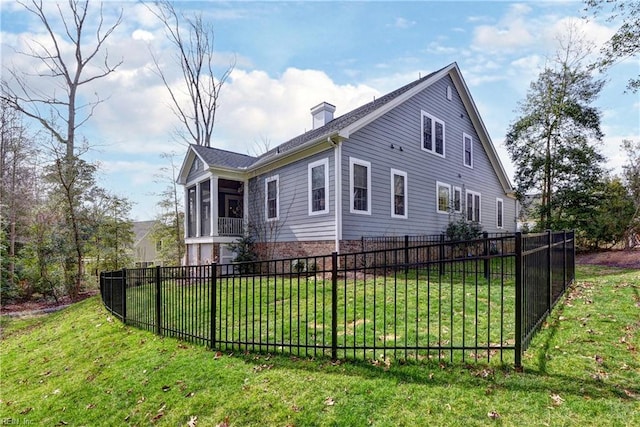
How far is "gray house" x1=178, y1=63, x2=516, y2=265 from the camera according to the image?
33.4 ft

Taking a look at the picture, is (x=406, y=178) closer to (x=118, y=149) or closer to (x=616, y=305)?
(x=616, y=305)

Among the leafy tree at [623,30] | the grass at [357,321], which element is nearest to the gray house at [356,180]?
the grass at [357,321]

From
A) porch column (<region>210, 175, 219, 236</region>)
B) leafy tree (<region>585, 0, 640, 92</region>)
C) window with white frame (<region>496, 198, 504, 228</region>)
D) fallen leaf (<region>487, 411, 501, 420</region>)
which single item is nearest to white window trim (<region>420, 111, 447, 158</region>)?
leafy tree (<region>585, 0, 640, 92</region>)

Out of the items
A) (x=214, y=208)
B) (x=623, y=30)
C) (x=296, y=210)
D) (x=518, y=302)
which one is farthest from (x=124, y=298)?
(x=623, y=30)

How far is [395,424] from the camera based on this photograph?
8.04ft

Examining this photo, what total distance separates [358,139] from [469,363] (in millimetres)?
8130

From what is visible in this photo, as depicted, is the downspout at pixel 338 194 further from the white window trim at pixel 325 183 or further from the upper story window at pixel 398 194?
the upper story window at pixel 398 194

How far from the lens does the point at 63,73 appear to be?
16719mm

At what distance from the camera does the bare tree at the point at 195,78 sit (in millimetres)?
22672

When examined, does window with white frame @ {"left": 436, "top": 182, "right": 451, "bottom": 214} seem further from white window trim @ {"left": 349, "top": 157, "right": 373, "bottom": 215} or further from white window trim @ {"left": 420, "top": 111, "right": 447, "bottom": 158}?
white window trim @ {"left": 349, "top": 157, "right": 373, "bottom": 215}

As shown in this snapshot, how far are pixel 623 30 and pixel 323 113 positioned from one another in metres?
9.91

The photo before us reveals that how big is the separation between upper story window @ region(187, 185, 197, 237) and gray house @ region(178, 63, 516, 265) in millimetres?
49

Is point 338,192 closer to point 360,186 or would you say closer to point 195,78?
point 360,186

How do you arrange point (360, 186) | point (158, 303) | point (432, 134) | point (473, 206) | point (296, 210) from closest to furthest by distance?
point (158, 303) < point (360, 186) < point (296, 210) < point (432, 134) < point (473, 206)
